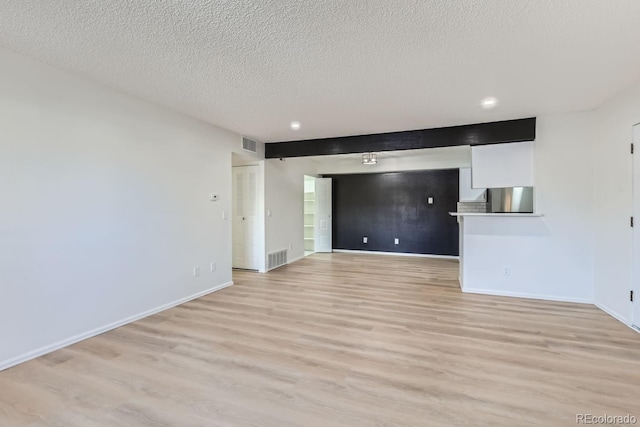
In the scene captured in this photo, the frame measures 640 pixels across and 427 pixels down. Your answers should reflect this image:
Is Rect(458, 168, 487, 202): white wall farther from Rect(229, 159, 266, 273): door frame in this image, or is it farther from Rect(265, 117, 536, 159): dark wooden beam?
Rect(229, 159, 266, 273): door frame

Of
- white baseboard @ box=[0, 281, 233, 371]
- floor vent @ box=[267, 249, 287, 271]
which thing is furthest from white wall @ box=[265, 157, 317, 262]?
white baseboard @ box=[0, 281, 233, 371]

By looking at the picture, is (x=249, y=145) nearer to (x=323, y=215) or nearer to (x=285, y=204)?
(x=285, y=204)

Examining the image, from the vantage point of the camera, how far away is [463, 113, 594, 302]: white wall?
3699 mm

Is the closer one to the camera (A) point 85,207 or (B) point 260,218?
(A) point 85,207

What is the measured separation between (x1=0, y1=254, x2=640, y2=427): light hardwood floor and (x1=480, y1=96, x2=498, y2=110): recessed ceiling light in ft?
7.71

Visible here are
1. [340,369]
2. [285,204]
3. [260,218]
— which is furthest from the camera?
[285,204]

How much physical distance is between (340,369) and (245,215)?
156 inches

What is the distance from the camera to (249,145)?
16.6 feet

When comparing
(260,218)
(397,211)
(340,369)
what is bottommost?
(340,369)

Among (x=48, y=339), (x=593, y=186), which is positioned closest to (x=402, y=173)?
(x=593, y=186)

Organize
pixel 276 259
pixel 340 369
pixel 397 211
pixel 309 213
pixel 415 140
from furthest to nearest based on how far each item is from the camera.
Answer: pixel 309 213
pixel 397 211
pixel 276 259
pixel 415 140
pixel 340 369

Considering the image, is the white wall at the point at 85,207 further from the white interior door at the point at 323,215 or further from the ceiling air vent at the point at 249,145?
the white interior door at the point at 323,215

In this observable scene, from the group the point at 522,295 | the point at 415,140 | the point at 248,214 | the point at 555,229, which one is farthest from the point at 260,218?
the point at 555,229

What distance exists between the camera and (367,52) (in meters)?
2.26
